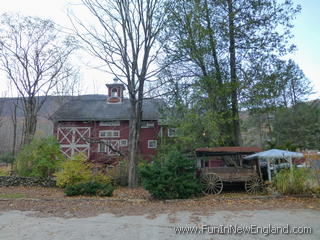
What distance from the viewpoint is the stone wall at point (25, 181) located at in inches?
563

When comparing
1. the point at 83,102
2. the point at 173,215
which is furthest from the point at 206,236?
the point at 83,102

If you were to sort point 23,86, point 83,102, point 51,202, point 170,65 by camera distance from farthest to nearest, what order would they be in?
point 83,102
point 23,86
point 170,65
point 51,202

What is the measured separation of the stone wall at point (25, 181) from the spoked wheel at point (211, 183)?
31.3ft

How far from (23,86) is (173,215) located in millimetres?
19919

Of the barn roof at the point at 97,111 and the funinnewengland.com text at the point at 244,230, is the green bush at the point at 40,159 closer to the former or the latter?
the barn roof at the point at 97,111

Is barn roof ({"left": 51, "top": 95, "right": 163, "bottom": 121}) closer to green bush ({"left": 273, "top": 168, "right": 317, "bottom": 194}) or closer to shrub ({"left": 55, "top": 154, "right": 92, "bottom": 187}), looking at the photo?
shrub ({"left": 55, "top": 154, "right": 92, "bottom": 187})

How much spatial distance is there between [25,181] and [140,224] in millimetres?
11723

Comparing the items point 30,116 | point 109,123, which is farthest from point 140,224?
point 30,116

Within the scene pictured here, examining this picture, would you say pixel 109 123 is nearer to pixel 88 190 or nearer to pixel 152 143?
pixel 152 143

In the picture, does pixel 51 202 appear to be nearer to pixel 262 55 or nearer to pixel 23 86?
pixel 262 55

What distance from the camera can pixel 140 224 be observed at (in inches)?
231

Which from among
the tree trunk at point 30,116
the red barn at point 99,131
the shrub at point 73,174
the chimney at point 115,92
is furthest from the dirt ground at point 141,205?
the chimney at point 115,92

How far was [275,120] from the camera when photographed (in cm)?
2375

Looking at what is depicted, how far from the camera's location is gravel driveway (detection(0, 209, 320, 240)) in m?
4.93
